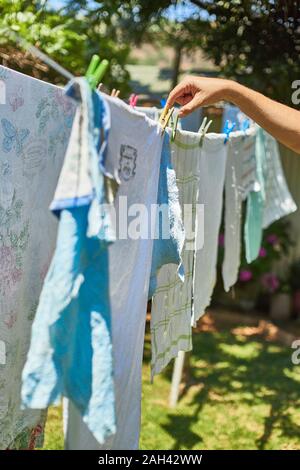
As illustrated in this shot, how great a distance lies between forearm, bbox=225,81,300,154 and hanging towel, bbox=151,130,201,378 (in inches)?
19.6

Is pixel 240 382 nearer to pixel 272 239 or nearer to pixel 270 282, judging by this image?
pixel 270 282

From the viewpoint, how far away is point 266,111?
6.03ft

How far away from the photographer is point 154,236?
1987 mm

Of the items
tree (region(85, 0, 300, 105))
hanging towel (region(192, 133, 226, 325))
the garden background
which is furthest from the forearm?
tree (region(85, 0, 300, 105))

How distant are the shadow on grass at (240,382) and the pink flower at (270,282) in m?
0.72

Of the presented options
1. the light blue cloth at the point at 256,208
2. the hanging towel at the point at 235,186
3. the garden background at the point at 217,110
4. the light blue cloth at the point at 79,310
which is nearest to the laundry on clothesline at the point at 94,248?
the light blue cloth at the point at 79,310

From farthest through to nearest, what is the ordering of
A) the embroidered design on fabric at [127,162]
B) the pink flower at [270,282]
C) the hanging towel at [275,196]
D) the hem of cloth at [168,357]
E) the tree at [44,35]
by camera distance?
the pink flower at [270,282] < the hanging towel at [275,196] < the tree at [44,35] < the hem of cloth at [168,357] < the embroidered design on fabric at [127,162]

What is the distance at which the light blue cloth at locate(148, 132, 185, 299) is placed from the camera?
196 cm

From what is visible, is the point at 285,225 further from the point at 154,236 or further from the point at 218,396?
the point at 154,236

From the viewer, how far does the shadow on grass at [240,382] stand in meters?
4.00

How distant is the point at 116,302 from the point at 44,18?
249cm

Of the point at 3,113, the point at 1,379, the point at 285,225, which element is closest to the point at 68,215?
the point at 3,113

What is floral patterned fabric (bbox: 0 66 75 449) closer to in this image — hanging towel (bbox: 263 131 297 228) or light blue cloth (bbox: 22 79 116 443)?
light blue cloth (bbox: 22 79 116 443)

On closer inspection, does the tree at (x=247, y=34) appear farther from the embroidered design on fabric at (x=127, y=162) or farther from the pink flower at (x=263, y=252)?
the embroidered design on fabric at (x=127, y=162)
